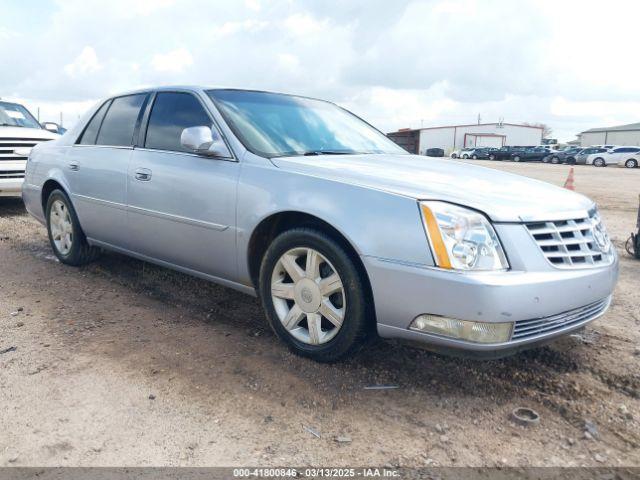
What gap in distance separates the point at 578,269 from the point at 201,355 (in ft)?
6.94

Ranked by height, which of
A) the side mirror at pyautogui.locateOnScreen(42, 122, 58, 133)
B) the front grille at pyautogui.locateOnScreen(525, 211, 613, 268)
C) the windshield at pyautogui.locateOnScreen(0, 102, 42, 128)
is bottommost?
the front grille at pyautogui.locateOnScreen(525, 211, 613, 268)

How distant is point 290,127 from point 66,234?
2.63 meters

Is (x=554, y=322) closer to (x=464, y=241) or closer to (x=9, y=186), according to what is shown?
(x=464, y=241)

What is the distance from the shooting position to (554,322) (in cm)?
270

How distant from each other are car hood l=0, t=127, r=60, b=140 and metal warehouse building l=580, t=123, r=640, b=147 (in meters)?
70.2

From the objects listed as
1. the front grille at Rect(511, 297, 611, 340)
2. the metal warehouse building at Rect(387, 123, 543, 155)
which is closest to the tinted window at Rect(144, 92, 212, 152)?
the front grille at Rect(511, 297, 611, 340)

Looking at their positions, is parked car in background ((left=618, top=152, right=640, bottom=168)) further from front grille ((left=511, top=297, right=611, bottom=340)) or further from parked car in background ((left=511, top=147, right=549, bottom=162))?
front grille ((left=511, top=297, right=611, bottom=340))

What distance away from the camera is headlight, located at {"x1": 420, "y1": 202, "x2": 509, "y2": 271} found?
2.53m

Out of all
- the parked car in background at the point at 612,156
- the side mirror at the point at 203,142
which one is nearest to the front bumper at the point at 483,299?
the side mirror at the point at 203,142

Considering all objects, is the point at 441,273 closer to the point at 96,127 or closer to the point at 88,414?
the point at 88,414

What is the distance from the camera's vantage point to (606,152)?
121 ft

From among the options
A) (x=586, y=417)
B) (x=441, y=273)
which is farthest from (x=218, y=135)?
(x=586, y=417)

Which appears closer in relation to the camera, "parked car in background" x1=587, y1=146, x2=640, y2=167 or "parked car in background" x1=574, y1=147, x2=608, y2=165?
"parked car in background" x1=587, y1=146, x2=640, y2=167

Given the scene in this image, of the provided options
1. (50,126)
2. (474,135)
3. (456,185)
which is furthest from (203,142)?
(474,135)
